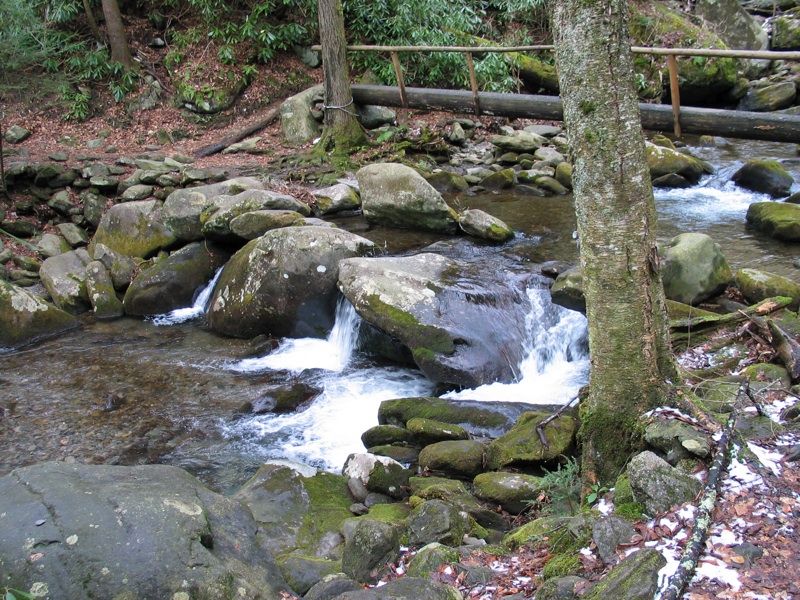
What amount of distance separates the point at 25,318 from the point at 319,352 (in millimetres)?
3687

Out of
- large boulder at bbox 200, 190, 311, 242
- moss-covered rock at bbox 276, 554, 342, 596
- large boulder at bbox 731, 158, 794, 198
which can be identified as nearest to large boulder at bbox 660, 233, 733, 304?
large boulder at bbox 731, 158, 794, 198

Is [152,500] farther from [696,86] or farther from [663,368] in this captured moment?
[696,86]

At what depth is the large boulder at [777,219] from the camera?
7719 mm

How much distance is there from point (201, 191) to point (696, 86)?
37.6 feet

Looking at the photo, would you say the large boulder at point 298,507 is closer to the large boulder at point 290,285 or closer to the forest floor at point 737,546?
the forest floor at point 737,546

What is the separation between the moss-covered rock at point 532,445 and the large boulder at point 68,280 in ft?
20.6

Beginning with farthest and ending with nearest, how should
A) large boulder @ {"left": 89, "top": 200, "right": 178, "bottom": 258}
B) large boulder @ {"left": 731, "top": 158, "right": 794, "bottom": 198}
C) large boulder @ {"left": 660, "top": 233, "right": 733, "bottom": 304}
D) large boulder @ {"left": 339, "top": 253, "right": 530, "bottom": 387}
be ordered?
large boulder @ {"left": 731, "top": 158, "right": 794, "bottom": 198} < large boulder @ {"left": 89, "top": 200, "right": 178, "bottom": 258} < large boulder @ {"left": 660, "top": 233, "right": 733, "bottom": 304} < large boulder @ {"left": 339, "top": 253, "right": 530, "bottom": 387}

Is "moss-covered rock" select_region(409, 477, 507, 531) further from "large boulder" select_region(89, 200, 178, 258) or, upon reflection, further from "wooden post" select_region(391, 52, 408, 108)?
"wooden post" select_region(391, 52, 408, 108)

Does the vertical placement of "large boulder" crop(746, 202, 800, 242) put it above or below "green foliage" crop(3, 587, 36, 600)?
below

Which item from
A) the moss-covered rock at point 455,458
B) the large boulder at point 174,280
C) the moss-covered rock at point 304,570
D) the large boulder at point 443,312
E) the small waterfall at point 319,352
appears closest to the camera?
the moss-covered rock at point 304,570

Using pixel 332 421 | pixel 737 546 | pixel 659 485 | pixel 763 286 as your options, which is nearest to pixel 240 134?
pixel 332 421

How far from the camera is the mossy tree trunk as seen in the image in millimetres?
11258

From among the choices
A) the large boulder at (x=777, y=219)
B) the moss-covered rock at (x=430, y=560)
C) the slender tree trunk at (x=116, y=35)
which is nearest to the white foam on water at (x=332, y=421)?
the moss-covered rock at (x=430, y=560)

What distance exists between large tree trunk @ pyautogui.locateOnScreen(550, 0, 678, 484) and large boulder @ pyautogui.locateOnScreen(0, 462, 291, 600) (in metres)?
1.94
